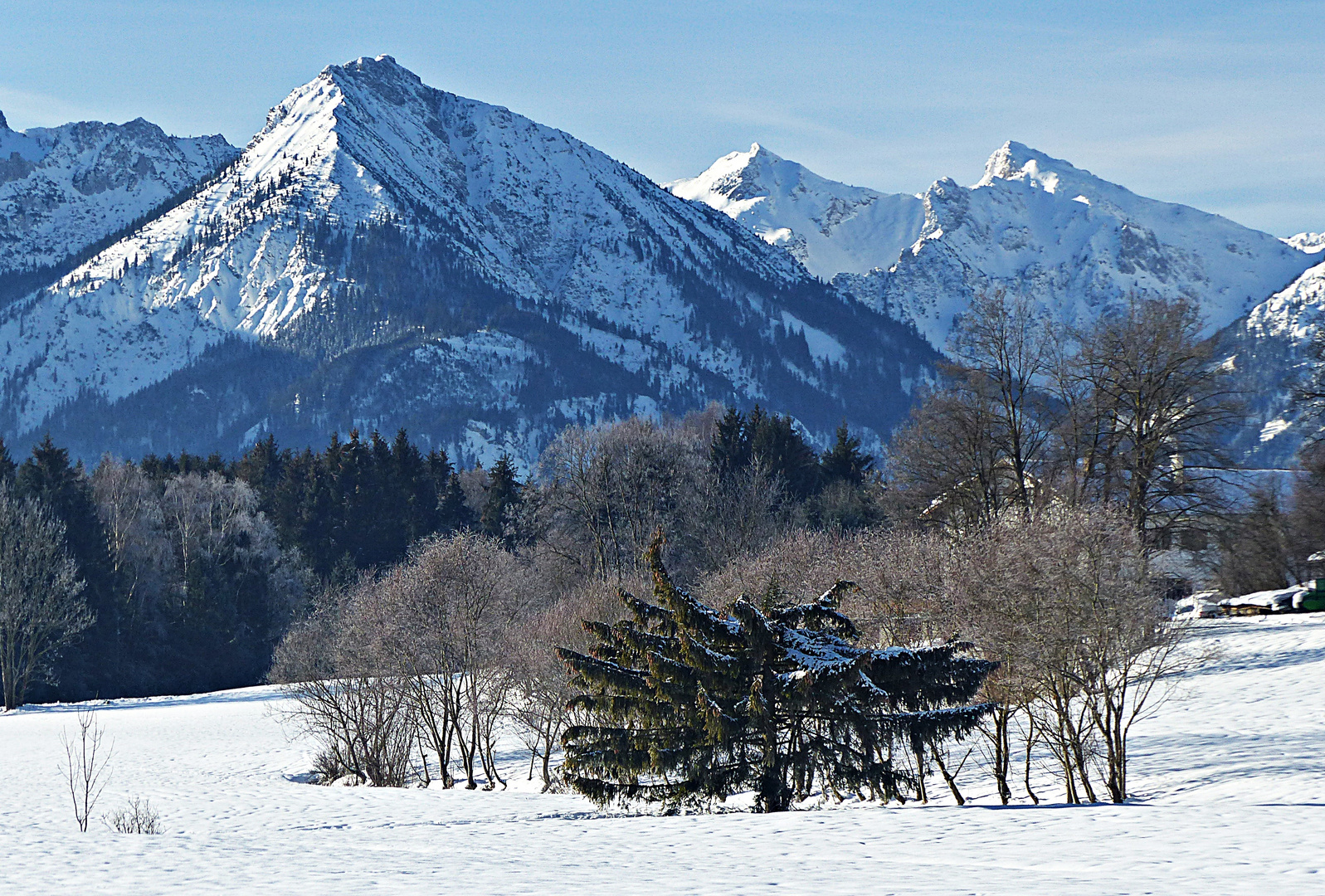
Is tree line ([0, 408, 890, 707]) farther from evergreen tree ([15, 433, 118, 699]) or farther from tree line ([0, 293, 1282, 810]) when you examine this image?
tree line ([0, 293, 1282, 810])

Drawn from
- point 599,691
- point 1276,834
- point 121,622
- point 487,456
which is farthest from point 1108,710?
point 487,456

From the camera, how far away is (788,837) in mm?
19000

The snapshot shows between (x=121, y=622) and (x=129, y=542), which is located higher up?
(x=129, y=542)

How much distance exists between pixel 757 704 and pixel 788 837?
14.6 feet

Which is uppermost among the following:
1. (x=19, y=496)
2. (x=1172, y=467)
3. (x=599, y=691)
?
(x=19, y=496)

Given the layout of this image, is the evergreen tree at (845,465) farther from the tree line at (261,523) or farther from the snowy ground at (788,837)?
the snowy ground at (788,837)

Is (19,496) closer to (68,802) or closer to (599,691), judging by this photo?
(68,802)

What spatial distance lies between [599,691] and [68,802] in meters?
13.8

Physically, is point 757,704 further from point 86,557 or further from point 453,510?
point 453,510

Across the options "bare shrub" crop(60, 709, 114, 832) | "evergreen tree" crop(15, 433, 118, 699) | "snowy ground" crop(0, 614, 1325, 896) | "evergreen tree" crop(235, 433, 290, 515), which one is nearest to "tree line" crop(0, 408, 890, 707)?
"evergreen tree" crop(15, 433, 118, 699)

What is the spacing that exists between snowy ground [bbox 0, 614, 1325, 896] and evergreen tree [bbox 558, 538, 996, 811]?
43.3 inches

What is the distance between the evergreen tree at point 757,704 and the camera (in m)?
23.7

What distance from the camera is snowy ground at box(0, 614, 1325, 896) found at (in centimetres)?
1484

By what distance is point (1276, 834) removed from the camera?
16.5 metres
